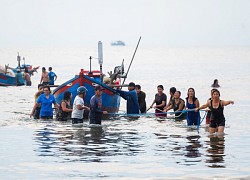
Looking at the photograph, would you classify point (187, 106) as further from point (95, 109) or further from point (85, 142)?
point (85, 142)

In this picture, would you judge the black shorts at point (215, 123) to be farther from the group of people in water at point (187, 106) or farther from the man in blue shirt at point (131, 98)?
the man in blue shirt at point (131, 98)

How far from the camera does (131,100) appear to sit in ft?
79.0

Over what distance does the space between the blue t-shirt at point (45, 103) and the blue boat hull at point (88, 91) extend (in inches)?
129

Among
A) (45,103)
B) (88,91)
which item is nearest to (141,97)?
(88,91)

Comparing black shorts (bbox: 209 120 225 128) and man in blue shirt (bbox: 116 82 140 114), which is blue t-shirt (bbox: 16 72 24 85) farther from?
black shorts (bbox: 209 120 225 128)

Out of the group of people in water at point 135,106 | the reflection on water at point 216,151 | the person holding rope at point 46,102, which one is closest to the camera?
the reflection on water at point 216,151

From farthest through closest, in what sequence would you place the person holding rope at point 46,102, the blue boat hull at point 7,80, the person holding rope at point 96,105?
the blue boat hull at point 7,80 < the person holding rope at point 46,102 < the person holding rope at point 96,105

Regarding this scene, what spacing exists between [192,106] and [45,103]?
451 centimetres

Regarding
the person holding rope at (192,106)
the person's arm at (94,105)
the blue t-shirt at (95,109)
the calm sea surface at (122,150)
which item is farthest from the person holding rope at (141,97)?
the person's arm at (94,105)

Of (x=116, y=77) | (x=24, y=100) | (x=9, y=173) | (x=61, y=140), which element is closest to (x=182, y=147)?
(x=61, y=140)

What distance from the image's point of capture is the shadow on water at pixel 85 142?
1673cm

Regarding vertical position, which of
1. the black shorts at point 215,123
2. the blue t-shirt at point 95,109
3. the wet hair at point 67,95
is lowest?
the black shorts at point 215,123

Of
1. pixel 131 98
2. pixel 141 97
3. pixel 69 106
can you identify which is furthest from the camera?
pixel 141 97

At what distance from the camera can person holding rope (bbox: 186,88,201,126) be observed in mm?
20172
